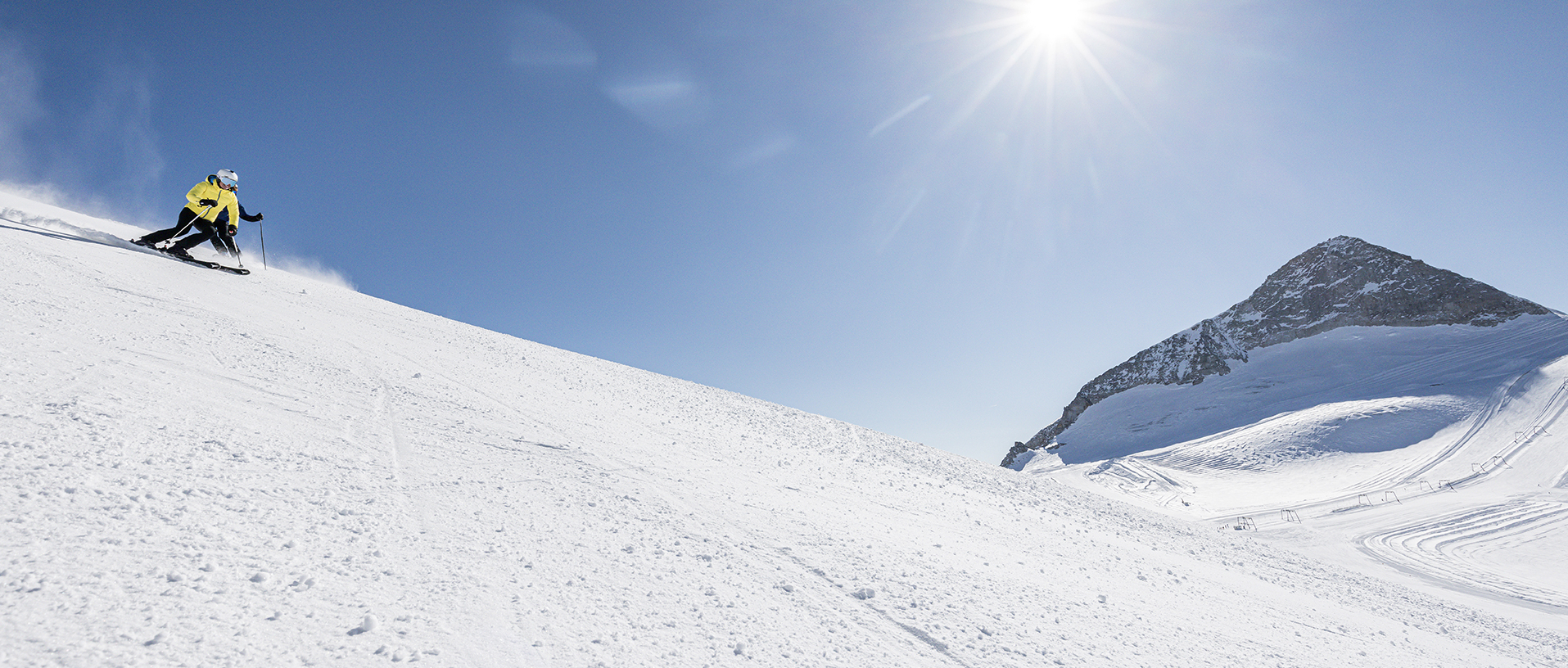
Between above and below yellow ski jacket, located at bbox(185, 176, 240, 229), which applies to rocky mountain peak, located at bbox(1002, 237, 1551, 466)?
above

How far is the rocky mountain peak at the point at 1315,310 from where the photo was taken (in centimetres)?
5131

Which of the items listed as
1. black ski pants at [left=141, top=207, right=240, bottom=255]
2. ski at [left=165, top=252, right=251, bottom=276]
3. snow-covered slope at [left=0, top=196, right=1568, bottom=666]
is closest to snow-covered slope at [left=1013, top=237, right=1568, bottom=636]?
snow-covered slope at [left=0, top=196, right=1568, bottom=666]

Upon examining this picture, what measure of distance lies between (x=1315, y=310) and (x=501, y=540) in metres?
82.3

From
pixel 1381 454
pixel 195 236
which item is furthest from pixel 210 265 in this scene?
pixel 1381 454

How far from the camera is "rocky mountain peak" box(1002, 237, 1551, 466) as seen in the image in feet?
168

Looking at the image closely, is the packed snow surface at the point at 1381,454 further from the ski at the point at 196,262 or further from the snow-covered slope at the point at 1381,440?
the ski at the point at 196,262

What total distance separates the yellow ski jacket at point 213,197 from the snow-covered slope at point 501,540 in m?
3.89

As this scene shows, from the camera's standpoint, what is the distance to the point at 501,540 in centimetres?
331

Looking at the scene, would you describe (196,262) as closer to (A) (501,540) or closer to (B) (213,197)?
(B) (213,197)

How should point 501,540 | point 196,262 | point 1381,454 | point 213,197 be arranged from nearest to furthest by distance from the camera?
1. point 501,540
2. point 196,262
3. point 213,197
4. point 1381,454

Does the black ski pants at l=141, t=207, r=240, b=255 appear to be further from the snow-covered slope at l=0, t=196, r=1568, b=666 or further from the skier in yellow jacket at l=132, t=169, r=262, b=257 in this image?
the snow-covered slope at l=0, t=196, r=1568, b=666

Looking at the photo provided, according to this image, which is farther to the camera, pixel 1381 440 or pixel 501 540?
pixel 1381 440

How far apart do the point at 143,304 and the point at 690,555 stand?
7940 millimetres

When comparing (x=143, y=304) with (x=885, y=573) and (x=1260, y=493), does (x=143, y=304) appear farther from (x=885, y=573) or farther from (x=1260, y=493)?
(x=1260, y=493)
